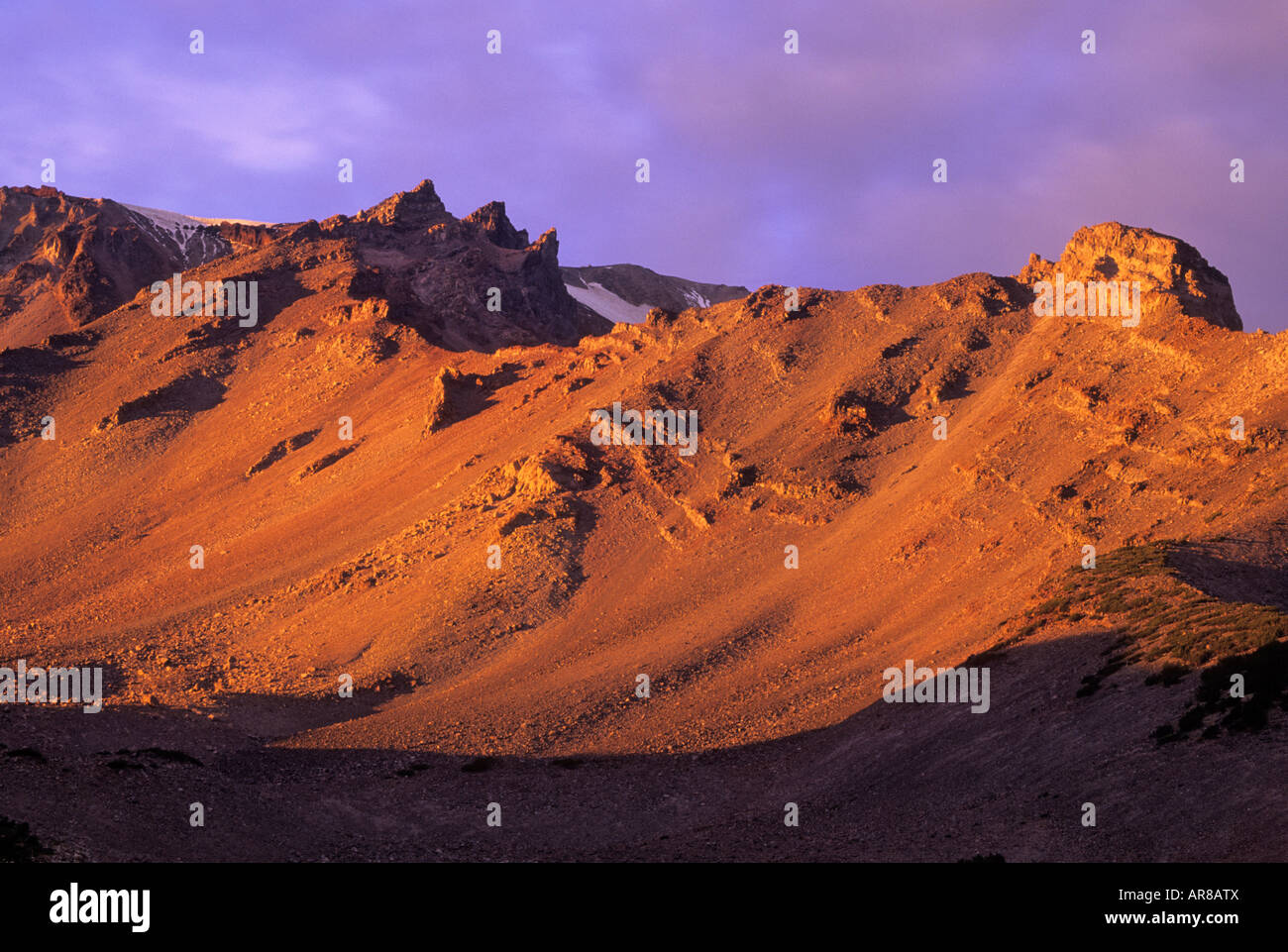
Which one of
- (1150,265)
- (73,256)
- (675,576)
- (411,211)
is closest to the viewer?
(675,576)

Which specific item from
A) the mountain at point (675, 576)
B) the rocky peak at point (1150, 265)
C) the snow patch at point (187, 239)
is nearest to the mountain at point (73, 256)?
the snow patch at point (187, 239)

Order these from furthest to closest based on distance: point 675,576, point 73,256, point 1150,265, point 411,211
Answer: point 411,211 < point 73,256 < point 1150,265 < point 675,576

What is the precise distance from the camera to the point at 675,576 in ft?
222

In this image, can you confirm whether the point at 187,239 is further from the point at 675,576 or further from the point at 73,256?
the point at 675,576

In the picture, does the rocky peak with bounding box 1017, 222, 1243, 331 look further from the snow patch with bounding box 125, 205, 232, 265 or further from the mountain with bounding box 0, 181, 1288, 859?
the snow patch with bounding box 125, 205, 232, 265

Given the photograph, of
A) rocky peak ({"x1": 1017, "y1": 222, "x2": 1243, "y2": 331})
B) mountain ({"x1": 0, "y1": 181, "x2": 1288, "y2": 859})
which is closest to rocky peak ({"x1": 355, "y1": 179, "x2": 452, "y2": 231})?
mountain ({"x1": 0, "y1": 181, "x2": 1288, "y2": 859})

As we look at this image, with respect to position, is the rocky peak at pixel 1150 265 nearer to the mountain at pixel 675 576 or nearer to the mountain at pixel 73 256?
the mountain at pixel 675 576

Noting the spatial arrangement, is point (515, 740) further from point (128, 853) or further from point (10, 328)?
point (10, 328)

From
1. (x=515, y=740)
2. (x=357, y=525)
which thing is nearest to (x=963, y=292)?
(x=357, y=525)

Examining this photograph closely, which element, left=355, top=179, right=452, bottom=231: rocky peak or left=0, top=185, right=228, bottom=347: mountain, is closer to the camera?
left=0, top=185, right=228, bottom=347: mountain

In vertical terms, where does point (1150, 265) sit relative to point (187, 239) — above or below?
below

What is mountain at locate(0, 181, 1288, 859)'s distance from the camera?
117 feet

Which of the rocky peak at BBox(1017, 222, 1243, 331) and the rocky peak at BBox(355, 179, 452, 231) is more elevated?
the rocky peak at BBox(355, 179, 452, 231)

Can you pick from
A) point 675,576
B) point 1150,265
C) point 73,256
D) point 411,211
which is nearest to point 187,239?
point 73,256
